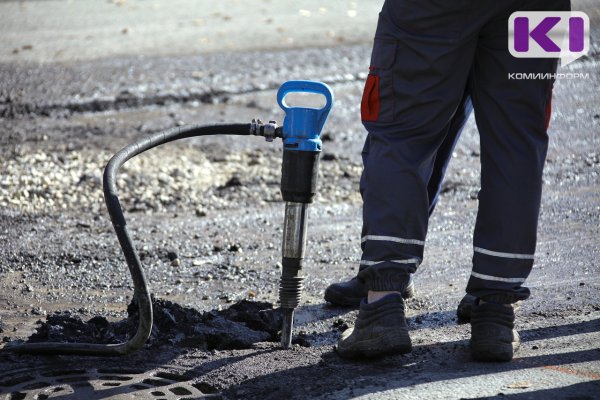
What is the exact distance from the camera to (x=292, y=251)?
340 centimetres

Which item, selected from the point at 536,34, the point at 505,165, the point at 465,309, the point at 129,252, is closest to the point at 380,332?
the point at 465,309

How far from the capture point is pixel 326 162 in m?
6.12

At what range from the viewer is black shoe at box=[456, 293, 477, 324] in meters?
3.79

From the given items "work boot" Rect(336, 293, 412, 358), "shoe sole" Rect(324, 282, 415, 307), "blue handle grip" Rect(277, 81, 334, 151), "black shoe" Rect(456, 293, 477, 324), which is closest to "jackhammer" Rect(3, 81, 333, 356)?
"blue handle grip" Rect(277, 81, 334, 151)

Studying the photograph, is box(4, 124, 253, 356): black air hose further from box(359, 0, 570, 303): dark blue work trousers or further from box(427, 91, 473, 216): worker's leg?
box(427, 91, 473, 216): worker's leg

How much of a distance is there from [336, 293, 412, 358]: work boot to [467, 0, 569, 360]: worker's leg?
11.2 inches

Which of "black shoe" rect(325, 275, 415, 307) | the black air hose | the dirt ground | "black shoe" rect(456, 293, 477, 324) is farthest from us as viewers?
"black shoe" rect(325, 275, 415, 307)

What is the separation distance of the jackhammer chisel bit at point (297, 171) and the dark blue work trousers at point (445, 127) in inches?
7.7

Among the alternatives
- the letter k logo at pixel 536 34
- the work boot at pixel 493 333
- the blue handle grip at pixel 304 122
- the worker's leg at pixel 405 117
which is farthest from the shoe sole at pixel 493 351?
the letter k logo at pixel 536 34

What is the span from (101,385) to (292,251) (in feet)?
2.68

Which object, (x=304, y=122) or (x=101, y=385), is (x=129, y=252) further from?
(x=304, y=122)

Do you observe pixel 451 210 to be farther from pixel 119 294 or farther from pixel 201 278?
pixel 119 294

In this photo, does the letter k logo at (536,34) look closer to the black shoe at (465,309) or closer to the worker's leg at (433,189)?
the worker's leg at (433,189)

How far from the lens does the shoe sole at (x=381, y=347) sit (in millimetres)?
3287
